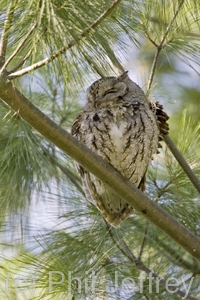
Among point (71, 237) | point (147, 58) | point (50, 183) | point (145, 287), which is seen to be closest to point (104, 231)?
point (71, 237)

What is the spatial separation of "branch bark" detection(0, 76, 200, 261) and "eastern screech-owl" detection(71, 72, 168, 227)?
0.35 metres

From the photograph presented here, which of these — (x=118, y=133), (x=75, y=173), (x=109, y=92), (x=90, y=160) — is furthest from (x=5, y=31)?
(x=75, y=173)

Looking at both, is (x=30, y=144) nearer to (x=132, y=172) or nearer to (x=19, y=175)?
(x=19, y=175)

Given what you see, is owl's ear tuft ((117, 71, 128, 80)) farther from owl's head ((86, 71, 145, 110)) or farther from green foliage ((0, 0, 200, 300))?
green foliage ((0, 0, 200, 300))

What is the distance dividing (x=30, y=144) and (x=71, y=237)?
1.52 feet

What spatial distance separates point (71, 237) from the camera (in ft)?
8.18

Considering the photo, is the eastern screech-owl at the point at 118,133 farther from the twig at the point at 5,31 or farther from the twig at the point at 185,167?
the twig at the point at 5,31

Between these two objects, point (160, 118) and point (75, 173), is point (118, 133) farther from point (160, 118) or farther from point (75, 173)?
point (75, 173)

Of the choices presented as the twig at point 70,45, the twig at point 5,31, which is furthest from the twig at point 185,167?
the twig at point 5,31

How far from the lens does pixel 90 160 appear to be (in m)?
2.01

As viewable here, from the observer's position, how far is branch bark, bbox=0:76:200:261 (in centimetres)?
186

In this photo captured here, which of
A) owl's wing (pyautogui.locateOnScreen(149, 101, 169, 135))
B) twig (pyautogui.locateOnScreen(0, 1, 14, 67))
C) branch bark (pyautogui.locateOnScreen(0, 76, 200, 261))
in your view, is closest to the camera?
twig (pyautogui.locateOnScreen(0, 1, 14, 67))

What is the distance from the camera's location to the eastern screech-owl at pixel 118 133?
249 cm

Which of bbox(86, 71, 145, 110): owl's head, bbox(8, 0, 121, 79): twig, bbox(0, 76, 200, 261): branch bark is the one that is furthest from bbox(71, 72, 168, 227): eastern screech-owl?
bbox(8, 0, 121, 79): twig
